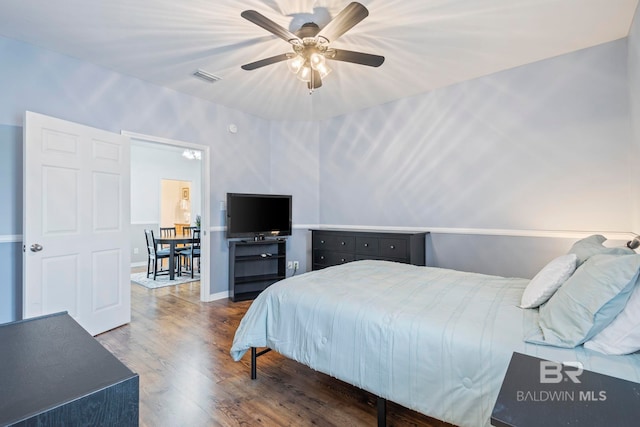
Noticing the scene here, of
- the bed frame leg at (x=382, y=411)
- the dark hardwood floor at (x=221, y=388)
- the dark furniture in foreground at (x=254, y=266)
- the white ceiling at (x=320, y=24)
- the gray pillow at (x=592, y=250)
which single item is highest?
the white ceiling at (x=320, y=24)

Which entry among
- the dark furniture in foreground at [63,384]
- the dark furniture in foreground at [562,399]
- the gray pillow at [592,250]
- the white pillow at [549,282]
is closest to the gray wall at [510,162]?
the gray pillow at [592,250]

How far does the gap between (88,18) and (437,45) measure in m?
2.86

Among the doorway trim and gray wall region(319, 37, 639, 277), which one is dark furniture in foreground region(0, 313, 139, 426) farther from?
gray wall region(319, 37, 639, 277)

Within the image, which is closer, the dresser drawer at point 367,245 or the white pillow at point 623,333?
the white pillow at point 623,333

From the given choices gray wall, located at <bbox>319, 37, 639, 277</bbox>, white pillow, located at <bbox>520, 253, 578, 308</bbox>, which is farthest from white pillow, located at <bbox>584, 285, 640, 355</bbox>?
gray wall, located at <bbox>319, 37, 639, 277</bbox>

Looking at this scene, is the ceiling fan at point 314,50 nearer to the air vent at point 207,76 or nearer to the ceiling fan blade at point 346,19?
the ceiling fan blade at point 346,19

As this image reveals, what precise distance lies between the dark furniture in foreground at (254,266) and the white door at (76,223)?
1.25 m

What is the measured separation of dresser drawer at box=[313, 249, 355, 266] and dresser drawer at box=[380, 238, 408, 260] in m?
0.46

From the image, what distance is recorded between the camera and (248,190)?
4633 millimetres

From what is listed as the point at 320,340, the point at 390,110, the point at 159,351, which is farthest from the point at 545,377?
the point at 390,110

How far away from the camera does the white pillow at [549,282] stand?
1553mm

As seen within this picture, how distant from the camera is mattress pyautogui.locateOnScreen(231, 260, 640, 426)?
49.5 inches

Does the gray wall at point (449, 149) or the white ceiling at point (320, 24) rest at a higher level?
the white ceiling at point (320, 24)

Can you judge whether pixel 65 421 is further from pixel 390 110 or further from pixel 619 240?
pixel 390 110
